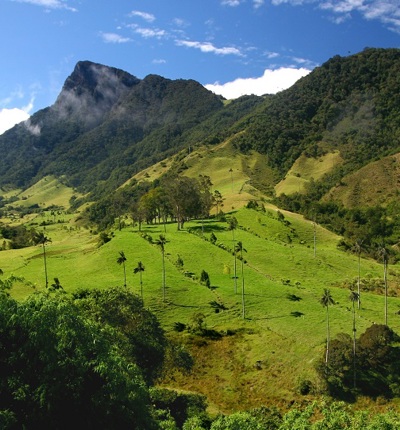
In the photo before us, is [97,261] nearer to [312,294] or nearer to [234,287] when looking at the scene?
[234,287]

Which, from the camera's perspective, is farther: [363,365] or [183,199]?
[183,199]

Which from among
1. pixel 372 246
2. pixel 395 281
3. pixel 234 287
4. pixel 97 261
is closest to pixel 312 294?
pixel 234 287

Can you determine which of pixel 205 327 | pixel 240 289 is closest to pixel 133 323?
pixel 205 327

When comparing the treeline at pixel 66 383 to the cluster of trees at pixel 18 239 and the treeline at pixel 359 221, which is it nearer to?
the treeline at pixel 359 221

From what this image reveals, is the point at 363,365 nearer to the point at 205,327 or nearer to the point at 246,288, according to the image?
the point at 205,327

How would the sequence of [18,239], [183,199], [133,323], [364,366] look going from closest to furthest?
[133,323], [364,366], [183,199], [18,239]

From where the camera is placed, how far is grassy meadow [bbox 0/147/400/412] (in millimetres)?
61438

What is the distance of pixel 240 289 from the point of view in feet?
291

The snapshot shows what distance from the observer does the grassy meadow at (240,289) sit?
61.4 metres

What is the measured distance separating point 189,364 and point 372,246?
10107 centimetres

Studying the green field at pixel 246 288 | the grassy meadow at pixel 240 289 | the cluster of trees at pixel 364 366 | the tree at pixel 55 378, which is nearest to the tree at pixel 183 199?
the grassy meadow at pixel 240 289

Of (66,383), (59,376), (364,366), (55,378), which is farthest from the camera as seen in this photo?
(364,366)

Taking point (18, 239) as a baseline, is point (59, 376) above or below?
below

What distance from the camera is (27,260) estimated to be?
391 feet
